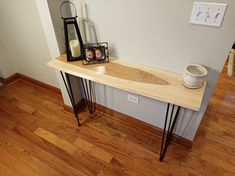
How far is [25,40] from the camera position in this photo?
1.88m

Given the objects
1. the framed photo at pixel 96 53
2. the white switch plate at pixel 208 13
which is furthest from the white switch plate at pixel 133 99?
the white switch plate at pixel 208 13

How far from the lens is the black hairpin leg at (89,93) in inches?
68.3

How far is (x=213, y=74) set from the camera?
3.62 ft

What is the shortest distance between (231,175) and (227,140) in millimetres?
332

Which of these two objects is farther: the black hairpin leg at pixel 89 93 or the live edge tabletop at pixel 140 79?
the black hairpin leg at pixel 89 93

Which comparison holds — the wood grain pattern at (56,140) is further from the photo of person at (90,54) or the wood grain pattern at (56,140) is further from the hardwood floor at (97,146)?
the photo of person at (90,54)

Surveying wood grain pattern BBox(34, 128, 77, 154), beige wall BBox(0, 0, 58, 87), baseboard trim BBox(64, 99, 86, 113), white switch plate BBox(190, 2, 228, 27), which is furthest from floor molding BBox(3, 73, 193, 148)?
white switch plate BBox(190, 2, 228, 27)

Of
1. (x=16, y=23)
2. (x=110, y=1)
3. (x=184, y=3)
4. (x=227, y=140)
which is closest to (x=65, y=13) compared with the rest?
(x=110, y=1)

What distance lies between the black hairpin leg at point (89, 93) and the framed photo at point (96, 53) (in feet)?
1.31

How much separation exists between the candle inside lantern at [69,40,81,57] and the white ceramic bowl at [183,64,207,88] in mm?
785

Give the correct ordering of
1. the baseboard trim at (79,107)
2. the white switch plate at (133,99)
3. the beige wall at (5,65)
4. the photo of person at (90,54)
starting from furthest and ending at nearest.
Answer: the beige wall at (5,65) < the baseboard trim at (79,107) < the white switch plate at (133,99) < the photo of person at (90,54)

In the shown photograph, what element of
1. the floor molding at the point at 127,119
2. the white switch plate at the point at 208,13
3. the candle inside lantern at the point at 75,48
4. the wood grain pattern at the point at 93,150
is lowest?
the wood grain pattern at the point at 93,150

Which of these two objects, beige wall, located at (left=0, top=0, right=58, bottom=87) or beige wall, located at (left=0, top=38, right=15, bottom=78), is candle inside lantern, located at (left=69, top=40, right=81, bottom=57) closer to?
beige wall, located at (left=0, top=0, right=58, bottom=87)

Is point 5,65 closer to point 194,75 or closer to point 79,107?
point 79,107
